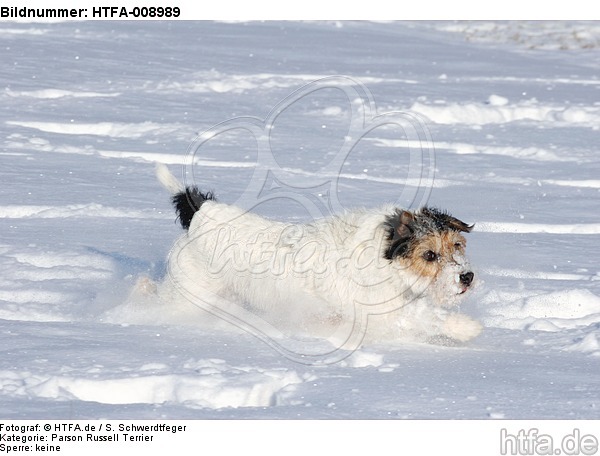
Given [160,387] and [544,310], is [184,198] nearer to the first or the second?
[160,387]

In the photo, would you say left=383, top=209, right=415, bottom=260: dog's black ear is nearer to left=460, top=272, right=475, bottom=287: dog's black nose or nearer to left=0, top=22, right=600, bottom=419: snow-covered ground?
left=460, top=272, right=475, bottom=287: dog's black nose

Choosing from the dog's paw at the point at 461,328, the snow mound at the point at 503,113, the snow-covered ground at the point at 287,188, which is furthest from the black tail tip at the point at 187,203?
the snow mound at the point at 503,113

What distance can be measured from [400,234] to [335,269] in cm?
43

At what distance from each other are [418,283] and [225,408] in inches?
56.2

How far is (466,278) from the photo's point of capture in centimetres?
477

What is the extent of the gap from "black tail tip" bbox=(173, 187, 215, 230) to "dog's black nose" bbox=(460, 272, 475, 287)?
1573 millimetres

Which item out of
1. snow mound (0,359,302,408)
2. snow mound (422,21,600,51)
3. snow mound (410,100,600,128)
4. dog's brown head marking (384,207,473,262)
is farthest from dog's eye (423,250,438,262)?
snow mound (422,21,600,51)

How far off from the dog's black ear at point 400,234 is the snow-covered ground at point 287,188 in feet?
1.61

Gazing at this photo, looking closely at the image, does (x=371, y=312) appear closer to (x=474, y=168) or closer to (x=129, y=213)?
(x=129, y=213)

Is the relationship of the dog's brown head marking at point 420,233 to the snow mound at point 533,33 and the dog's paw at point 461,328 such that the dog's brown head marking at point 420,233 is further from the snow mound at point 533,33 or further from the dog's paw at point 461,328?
the snow mound at point 533,33

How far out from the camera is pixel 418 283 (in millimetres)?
4871

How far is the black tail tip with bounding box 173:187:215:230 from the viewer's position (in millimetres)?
5410

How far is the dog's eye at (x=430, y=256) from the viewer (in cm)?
479

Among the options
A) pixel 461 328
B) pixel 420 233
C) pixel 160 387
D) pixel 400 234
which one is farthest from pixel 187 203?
pixel 461 328
